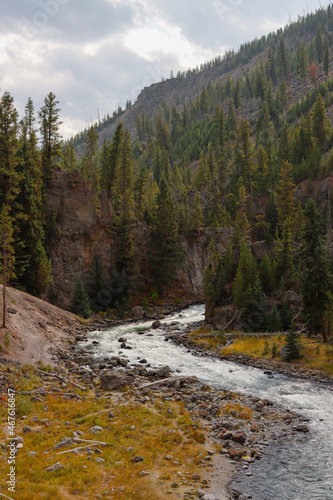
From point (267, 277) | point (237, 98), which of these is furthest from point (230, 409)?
point (237, 98)

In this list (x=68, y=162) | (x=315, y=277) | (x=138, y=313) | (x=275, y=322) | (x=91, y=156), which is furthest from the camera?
(x=68, y=162)

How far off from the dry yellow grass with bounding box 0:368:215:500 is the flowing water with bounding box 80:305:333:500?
10.9ft

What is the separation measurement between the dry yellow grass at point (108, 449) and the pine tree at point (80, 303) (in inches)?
1229

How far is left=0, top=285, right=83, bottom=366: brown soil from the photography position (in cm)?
2919

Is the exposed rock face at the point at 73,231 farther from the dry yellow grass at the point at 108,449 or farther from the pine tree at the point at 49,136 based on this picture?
the dry yellow grass at the point at 108,449

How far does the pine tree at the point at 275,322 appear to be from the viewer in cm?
3978

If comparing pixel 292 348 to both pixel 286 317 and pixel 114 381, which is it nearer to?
pixel 286 317

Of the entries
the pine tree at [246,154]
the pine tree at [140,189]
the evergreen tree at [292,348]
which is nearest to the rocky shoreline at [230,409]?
the evergreen tree at [292,348]

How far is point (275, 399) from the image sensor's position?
23.0m

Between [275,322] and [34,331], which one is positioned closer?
[34,331]

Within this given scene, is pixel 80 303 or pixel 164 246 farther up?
pixel 164 246

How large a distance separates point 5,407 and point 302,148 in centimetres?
9590

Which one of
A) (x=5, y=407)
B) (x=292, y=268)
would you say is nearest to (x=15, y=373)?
(x=5, y=407)

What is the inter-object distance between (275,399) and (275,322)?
18.1 meters
